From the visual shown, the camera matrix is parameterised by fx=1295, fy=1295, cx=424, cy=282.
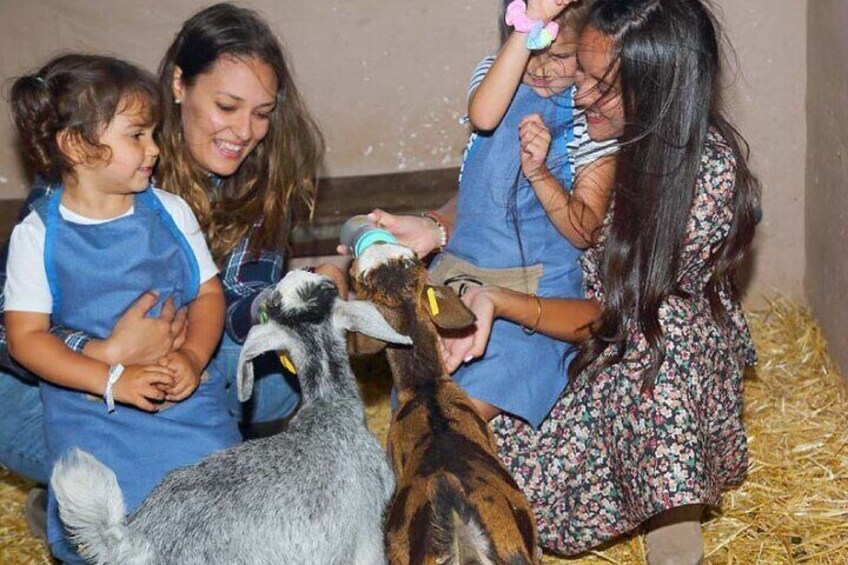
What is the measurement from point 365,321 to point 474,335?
0.44m

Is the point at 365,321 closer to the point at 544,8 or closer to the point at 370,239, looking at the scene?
the point at 370,239

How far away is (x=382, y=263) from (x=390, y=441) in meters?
0.45

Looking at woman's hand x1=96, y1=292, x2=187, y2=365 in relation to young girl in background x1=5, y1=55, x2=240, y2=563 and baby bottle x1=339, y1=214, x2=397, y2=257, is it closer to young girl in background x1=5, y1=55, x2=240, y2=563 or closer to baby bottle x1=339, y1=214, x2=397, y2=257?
young girl in background x1=5, y1=55, x2=240, y2=563

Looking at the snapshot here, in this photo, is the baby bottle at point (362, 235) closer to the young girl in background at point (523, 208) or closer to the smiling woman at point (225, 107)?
the young girl in background at point (523, 208)

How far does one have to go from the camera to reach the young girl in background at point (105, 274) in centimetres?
342

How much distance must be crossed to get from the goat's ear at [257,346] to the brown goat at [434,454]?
0.28 meters

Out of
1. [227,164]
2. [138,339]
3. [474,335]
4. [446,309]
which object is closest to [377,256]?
[446,309]

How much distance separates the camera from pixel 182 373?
3494 mm

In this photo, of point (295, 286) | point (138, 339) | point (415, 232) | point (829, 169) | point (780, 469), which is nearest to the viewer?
point (295, 286)

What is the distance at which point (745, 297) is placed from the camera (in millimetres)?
5387

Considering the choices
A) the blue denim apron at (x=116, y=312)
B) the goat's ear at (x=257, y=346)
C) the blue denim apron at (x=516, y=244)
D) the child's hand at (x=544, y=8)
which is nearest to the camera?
the goat's ear at (x=257, y=346)

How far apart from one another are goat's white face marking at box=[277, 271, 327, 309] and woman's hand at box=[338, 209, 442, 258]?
0.49 metres

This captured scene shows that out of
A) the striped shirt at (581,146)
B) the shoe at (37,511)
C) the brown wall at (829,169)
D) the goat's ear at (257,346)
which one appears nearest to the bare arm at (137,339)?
the goat's ear at (257,346)

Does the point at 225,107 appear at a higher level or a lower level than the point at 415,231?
higher
